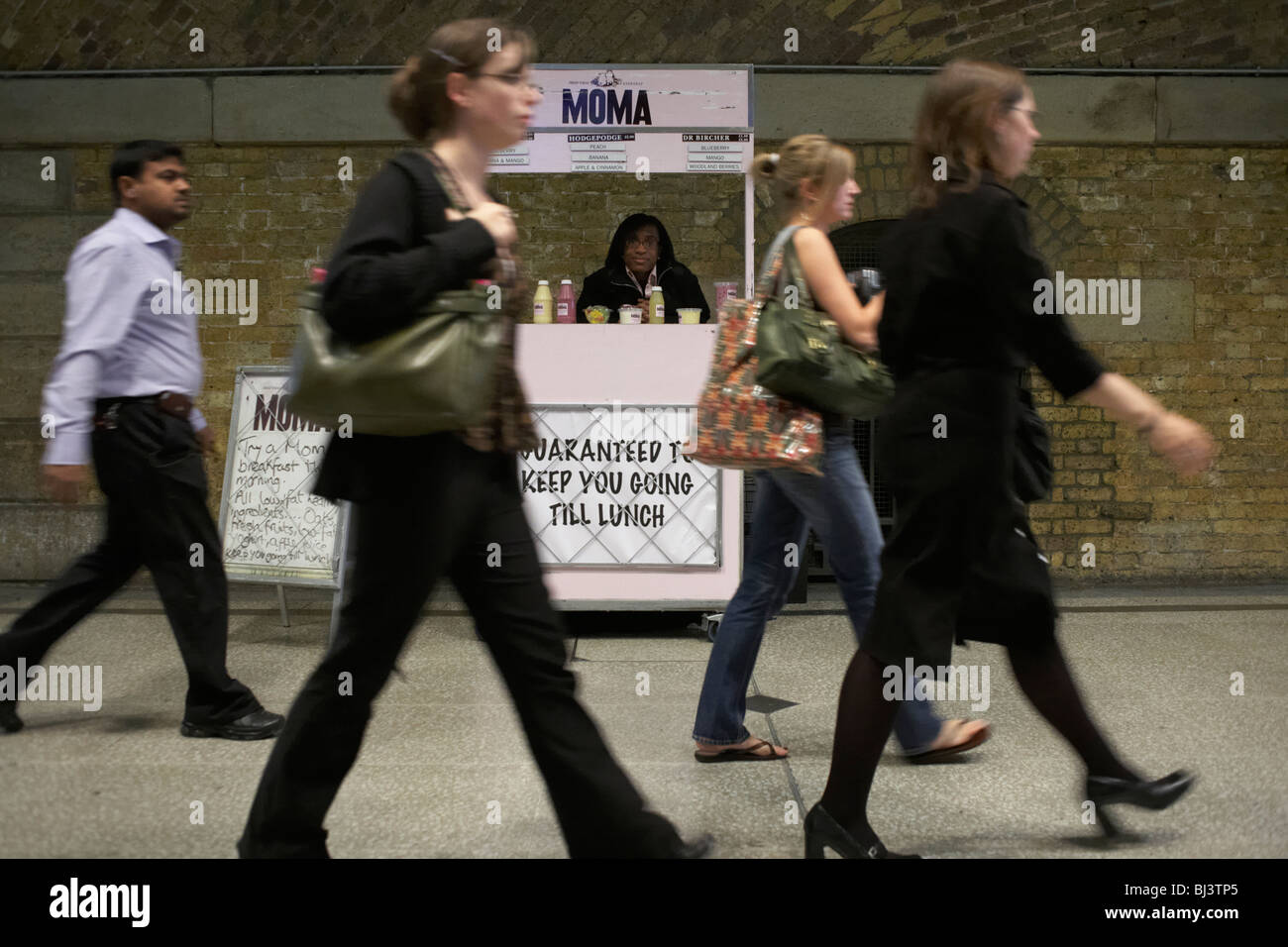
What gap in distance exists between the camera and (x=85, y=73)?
7.72 metres

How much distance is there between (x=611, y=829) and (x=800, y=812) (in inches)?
49.8

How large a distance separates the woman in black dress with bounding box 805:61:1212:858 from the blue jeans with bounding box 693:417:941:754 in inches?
24.7

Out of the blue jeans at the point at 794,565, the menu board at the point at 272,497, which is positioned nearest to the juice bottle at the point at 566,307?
the menu board at the point at 272,497

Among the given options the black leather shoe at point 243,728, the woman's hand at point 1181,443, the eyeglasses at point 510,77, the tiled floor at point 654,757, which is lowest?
the tiled floor at point 654,757

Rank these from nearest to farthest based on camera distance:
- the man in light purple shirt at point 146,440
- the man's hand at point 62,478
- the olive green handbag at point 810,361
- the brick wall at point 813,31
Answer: the olive green handbag at point 810,361, the man's hand at point 62,478, the man in light purple shirt at point 146,440, the brick wall at point 813,31

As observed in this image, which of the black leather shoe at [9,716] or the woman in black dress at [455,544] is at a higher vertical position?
the woman in black dress at [455,544]

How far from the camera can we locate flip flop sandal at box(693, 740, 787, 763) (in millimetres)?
3885

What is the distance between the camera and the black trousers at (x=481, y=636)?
2.27 metres

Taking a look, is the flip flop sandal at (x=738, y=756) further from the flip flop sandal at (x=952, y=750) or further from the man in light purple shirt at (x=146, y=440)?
the man in light purple shirt at (x=146, y=440)

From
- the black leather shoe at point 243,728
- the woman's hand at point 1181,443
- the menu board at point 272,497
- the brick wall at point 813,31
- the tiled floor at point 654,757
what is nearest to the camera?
the woman's hand at point 1181,443

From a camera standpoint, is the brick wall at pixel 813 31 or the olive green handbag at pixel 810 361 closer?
the olive green handbag at pixel 810 361

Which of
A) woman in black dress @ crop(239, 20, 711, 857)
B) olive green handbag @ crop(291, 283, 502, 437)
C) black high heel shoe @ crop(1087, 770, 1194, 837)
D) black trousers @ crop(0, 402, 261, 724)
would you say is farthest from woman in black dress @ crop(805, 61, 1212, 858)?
black trousers @ crop(0, 402, 261, 724)

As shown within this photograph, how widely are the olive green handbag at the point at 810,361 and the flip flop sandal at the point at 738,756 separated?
117 cm
